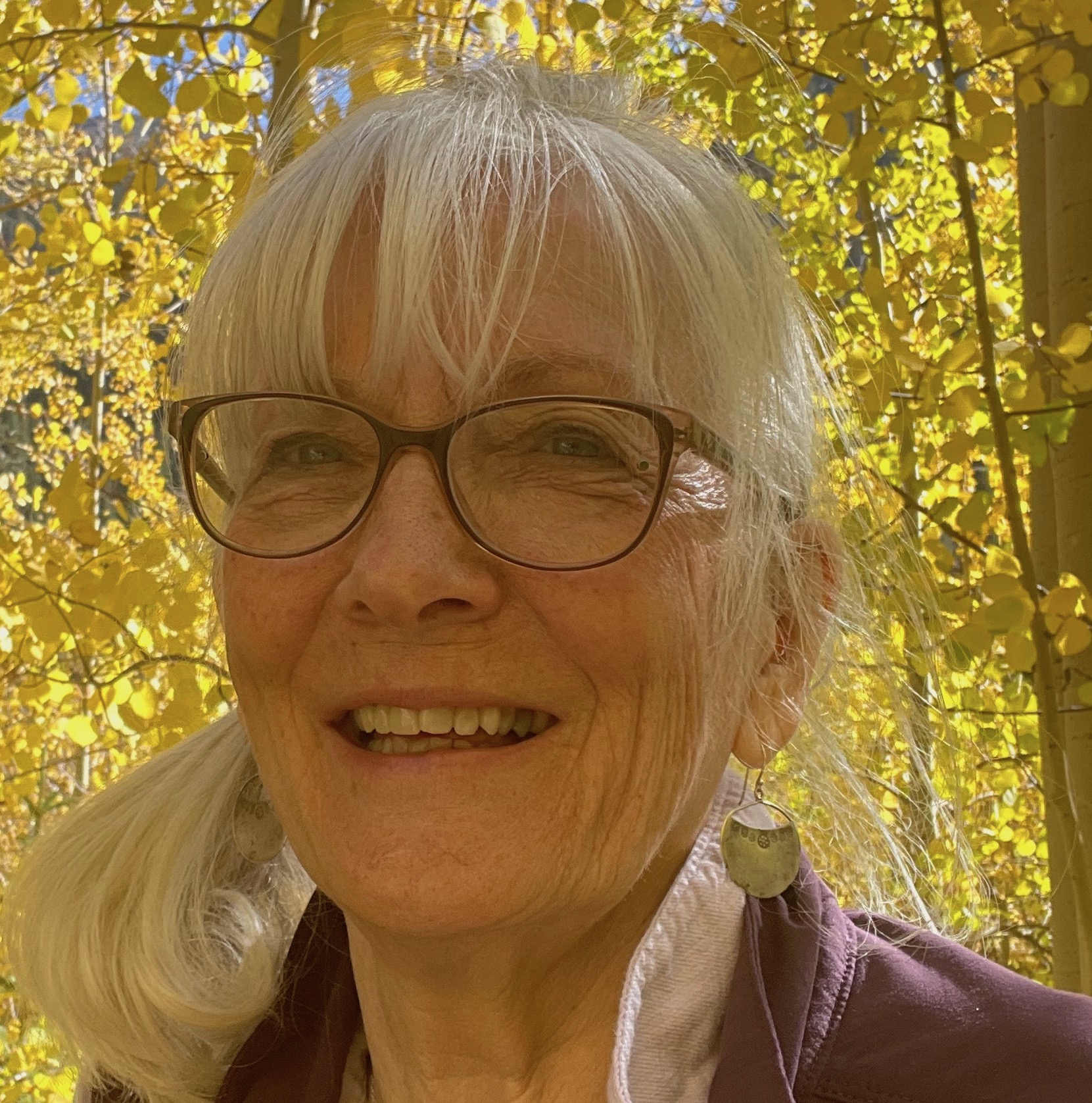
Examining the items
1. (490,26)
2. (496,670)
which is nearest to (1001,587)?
(496,670)

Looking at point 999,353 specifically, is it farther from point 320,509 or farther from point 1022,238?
point 320,509

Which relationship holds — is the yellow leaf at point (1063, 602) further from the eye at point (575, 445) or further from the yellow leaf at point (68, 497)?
the yellow leaf at point (68, 497)

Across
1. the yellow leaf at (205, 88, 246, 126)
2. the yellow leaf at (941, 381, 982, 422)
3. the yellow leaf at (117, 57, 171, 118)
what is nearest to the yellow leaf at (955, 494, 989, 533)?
the yellow leaf at (941, 381, 982, 422)

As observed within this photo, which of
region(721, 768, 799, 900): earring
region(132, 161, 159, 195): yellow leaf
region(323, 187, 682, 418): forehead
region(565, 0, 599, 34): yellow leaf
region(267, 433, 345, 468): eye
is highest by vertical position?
region(565, 0, 599, 34): yellow leaf

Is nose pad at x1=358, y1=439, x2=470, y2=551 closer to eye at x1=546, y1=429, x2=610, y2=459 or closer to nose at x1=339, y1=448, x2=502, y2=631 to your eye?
nose at x1=339, y1=448, x2=502, y2=631

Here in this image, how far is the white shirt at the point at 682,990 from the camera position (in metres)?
1.29

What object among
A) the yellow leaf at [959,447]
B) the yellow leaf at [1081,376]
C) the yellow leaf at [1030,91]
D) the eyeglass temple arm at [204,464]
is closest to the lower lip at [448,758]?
the eyeglass temple arm at [204,464]

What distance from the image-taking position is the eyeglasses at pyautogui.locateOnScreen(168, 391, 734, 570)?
49.1 inches

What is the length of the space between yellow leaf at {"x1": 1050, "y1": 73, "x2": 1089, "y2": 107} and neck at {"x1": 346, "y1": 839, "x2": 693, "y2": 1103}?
1.67 metres

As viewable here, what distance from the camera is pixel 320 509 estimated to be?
1.34 metres

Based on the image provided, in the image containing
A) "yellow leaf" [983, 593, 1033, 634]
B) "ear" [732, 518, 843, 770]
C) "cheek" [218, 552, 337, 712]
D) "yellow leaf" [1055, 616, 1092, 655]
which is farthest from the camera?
"yellow leaf" [1055, 616, 1092, 655]

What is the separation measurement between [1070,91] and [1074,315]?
1.47 ft

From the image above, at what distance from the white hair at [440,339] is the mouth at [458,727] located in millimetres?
201

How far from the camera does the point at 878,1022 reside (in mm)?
1281
